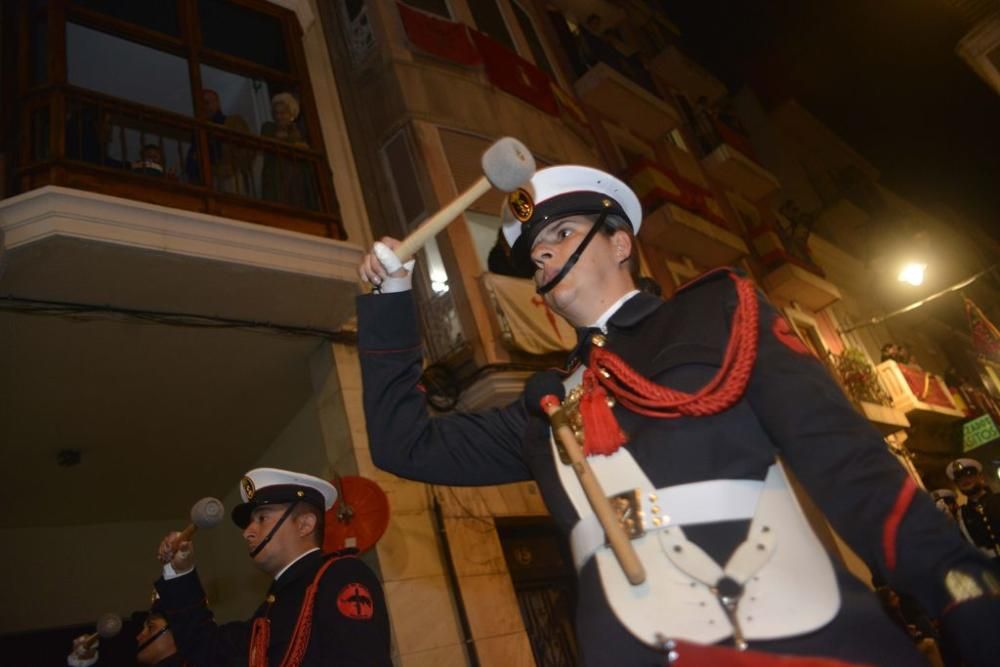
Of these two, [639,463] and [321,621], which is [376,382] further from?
[321,621]

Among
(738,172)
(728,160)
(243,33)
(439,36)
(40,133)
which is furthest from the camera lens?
(738,172)

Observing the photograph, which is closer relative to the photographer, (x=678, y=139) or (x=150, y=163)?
(x=150, y=163)

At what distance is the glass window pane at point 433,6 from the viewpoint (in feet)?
36.4

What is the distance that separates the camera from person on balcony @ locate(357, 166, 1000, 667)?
120cm

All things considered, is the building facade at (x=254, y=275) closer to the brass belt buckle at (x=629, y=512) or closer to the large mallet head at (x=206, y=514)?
the large mallet head at (x=206, y=514)

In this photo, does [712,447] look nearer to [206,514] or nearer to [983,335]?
[206,514]

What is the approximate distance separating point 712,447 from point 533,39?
548 inches

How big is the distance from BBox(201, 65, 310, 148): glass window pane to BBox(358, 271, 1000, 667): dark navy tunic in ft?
18.1

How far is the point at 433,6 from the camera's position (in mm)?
11336

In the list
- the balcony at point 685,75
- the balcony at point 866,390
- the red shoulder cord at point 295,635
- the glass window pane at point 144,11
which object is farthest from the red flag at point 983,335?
the red shoulder cord at point 295,635

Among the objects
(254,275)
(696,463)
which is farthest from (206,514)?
(696,463)

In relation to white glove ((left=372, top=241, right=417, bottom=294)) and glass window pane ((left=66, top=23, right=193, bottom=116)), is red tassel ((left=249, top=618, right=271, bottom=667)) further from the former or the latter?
glass window pane ((left=66, top=23, right=193, bottom=116))

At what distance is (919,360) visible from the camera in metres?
22.5

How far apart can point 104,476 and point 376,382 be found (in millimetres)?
7107
